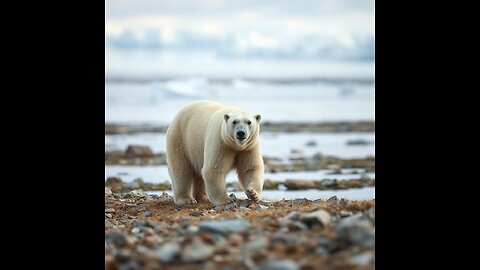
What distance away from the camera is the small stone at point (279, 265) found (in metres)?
3.73

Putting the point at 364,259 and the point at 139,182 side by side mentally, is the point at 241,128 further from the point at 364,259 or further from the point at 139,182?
the point at 139,182

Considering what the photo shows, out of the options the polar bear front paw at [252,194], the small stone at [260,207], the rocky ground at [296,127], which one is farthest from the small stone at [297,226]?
the rocky ground at [296,127]

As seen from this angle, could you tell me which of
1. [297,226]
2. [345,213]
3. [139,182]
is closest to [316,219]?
[297,226]

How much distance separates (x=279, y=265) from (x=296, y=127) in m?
18.0

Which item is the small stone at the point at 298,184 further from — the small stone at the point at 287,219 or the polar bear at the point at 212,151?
the small stone at the point at 287,219

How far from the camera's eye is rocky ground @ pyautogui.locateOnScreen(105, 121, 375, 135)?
21.0 metres

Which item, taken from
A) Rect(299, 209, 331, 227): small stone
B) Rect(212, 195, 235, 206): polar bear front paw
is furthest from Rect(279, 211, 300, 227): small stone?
Rect(212, 195, 235, 206): polar bear front paw

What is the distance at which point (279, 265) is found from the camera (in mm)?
3756

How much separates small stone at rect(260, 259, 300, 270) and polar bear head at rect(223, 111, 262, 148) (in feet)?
11.1

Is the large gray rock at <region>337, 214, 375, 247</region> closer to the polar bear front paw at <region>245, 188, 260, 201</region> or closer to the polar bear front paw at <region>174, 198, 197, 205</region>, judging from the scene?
the polar bear front paw at <region>245, 188, 260, 201</region>

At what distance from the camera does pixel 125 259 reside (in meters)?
4.25

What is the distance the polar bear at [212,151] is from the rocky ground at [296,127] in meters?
12.3

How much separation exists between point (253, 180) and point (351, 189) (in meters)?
3.28
